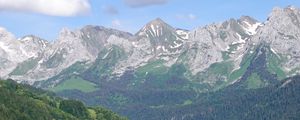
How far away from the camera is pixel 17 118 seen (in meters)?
197

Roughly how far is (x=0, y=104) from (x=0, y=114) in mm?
19817

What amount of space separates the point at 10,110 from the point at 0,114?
20192mm

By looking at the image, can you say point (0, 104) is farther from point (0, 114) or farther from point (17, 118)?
point (0, 114)

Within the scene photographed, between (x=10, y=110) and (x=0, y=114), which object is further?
(x=10, y=110)

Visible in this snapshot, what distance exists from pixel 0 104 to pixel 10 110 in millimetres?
3589

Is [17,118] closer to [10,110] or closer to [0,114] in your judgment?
[10,110]

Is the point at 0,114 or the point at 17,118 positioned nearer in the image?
the point at 0,114

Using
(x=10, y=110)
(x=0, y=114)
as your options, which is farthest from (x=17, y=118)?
(x=0, y=114)

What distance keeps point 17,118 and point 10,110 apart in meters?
4.57

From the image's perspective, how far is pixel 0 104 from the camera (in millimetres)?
198750

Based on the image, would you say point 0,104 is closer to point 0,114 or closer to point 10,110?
point 10,110

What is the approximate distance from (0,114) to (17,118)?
17.5m

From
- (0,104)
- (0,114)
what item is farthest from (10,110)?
(0,114)
